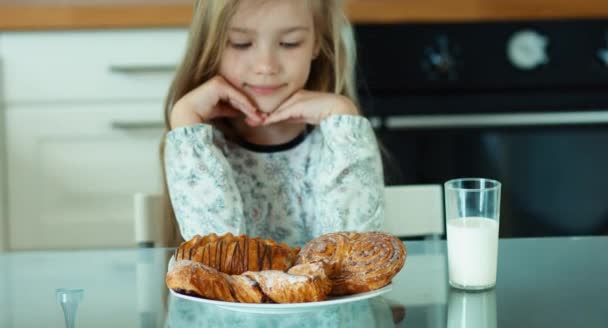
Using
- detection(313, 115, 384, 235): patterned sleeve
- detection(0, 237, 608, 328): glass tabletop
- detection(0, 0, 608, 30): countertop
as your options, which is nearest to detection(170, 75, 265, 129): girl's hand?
detection(313, 115, 384, 235): patterned sleeve

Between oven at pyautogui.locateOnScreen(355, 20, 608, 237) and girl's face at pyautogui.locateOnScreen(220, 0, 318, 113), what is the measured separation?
86 cm

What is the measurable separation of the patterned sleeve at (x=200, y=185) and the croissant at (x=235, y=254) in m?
0.40

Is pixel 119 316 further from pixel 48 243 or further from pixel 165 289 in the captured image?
pixel 48 243

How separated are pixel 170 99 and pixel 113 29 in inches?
34.2

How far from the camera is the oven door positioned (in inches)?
82.1

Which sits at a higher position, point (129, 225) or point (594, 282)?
point (594, 282)

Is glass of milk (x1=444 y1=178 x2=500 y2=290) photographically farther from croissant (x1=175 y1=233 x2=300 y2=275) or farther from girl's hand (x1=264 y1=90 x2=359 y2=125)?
girl's hand (x1=264 y1=90 x2=359 y2=125)

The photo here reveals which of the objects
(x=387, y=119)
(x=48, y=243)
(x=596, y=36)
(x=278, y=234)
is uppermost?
(x=596, y=36)

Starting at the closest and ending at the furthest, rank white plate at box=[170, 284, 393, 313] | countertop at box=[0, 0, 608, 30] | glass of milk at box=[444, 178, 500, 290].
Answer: white plate at box=[170, 284, 393, 313] < glass of milk at box=[444, 178, 500, 290] < countertop at box=[0, 0, 608, 30]

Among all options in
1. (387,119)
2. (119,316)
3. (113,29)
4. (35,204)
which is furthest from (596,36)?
(119,316)

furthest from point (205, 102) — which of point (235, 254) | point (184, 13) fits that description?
point (184, 13)

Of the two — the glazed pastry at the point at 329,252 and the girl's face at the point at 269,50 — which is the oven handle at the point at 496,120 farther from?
the glazed pastry at the point at 329,252

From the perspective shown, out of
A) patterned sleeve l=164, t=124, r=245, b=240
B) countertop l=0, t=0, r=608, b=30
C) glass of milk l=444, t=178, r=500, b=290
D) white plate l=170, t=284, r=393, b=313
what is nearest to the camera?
white plate l=170, t=284, r=393, b=313

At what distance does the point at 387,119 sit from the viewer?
209 centimetres
